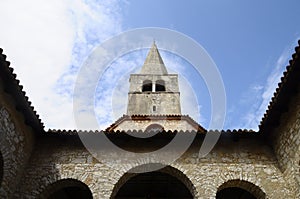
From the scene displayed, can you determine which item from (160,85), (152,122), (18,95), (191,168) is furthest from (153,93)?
(18,95)

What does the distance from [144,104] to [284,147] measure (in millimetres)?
12257

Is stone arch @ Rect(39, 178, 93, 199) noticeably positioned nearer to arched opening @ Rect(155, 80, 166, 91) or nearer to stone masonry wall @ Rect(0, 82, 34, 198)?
stone masonry wall @ Rect(0, 82, 34, 198)

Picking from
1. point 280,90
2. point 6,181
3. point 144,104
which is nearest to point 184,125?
point 144,104

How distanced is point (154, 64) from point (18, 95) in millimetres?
18311

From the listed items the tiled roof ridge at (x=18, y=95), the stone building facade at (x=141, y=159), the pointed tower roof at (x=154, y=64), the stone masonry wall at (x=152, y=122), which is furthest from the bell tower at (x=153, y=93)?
the tiled roof ridge at (x=18, y=95)

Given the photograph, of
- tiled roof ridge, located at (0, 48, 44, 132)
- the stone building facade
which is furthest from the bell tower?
tiled roof ridge, located at (0, 48, 44, 132)

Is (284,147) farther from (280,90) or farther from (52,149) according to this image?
(52,149)

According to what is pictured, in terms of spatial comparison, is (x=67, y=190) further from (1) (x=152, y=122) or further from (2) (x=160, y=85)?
(2) (x=160, y=85)

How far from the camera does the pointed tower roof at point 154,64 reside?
2442 centimetres

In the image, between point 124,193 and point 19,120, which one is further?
point 124,193

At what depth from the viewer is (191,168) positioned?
912 centimetres

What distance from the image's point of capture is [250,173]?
29.4 ft

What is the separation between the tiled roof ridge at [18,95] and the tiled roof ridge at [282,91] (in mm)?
6219

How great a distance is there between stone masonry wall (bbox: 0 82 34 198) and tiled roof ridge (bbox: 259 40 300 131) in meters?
6.59
